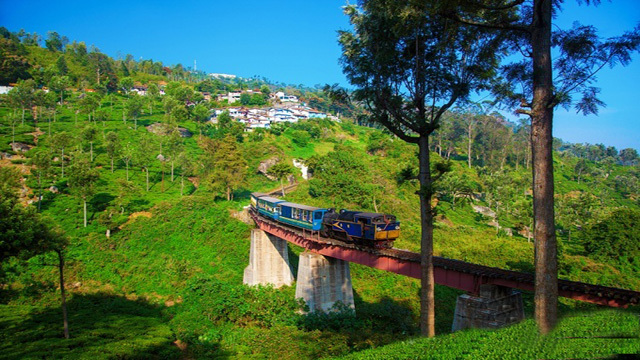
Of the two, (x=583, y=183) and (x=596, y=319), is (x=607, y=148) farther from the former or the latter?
(x=596, y=319)

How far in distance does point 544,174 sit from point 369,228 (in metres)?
11.7

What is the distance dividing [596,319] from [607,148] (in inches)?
6047

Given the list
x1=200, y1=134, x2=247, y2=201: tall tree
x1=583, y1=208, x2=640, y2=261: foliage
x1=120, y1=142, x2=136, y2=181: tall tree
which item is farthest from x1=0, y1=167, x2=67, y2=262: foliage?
x1=583, y1=208, x2=640, y2=261: foliage

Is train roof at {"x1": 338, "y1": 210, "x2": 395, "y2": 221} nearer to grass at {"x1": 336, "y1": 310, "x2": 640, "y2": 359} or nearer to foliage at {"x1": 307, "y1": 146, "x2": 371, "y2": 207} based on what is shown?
grass at {"x1": 336, "y1": 310, "x2": 640, "y2": 359}

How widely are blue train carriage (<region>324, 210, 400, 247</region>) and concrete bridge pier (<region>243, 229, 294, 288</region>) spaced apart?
9.80 meters

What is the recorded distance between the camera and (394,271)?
1758cm

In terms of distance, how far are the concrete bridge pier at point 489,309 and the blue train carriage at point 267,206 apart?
59.3ft

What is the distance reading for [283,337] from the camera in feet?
68.2

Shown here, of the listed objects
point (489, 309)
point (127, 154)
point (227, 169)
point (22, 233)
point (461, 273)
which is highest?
point (127, 154)

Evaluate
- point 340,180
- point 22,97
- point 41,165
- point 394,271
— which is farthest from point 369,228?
point 22,97

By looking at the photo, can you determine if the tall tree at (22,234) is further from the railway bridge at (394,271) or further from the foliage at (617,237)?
the foliage at (617,237)

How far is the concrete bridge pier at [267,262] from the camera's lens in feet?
98.0

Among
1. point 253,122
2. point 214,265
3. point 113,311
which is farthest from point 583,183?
point 113,311

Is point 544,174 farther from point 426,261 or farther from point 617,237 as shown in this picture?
point 617,237
